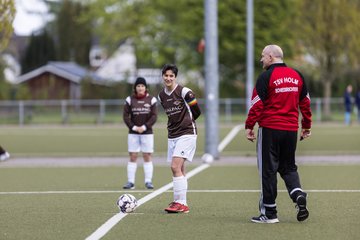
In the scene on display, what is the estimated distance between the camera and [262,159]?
10602 mm

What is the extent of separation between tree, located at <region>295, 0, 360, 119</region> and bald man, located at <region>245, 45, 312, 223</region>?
43.2 metres

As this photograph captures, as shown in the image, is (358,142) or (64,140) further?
(64,140)

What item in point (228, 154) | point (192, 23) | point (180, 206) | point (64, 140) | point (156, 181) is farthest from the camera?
point (192, 23)

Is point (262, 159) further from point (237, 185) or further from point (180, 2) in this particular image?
point (180, 2)

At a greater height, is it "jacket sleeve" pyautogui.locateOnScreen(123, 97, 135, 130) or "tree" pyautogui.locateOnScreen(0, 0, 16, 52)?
"tree" pyautogui.locateOnScreen(0, 0, 16, 52)

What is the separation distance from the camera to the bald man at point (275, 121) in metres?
10.4

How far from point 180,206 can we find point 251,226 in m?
A: 1.58

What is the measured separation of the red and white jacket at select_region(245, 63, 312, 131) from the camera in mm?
10391

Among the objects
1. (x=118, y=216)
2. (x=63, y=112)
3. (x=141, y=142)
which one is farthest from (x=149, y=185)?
(x=63, y=112)

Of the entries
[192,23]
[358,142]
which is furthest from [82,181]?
[192,23]

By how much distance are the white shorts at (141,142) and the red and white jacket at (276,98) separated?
17.0 feet

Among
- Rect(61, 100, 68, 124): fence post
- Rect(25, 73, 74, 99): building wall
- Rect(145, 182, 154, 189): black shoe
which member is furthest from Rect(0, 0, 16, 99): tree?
Rect(25, 73, 74, 99): building wall

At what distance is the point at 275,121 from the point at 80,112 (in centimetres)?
4162

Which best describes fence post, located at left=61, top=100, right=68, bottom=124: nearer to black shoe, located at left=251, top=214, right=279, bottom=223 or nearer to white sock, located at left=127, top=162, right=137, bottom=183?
white sock, located at left=127, top=162, right=137, bottom=183
